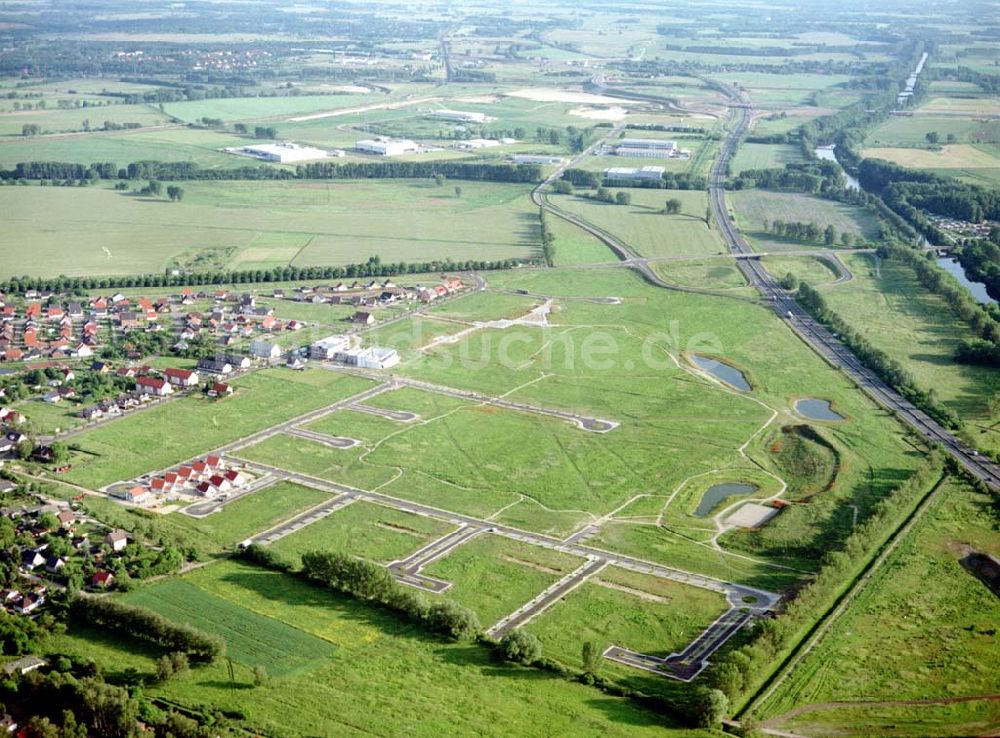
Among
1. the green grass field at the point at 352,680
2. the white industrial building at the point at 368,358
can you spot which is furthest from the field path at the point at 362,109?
the green grass field at the point at 352,680

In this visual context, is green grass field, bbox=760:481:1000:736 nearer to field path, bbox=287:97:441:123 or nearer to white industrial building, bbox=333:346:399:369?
white industrial building, bbox=333:346:399:369

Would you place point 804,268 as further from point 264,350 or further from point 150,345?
point 150,345

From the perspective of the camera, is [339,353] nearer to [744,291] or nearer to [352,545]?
[352,545]

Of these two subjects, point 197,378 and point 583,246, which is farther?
point 583,246

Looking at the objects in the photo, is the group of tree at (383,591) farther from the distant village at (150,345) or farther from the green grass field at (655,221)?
the green grass field at (655,221)

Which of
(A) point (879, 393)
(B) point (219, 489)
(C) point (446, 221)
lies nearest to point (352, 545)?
(B) point (219, 489)
